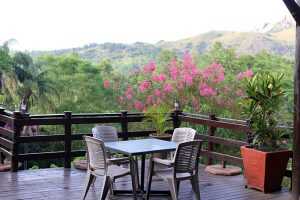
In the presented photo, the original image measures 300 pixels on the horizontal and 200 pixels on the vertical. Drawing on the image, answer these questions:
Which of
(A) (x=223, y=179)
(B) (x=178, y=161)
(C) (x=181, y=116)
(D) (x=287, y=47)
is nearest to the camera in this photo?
(B) (x=178, y=161)

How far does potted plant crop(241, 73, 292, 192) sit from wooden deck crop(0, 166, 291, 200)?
171 mm

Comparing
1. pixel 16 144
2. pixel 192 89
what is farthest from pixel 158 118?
pixel 192 89

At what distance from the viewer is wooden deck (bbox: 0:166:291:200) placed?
4.88 metres

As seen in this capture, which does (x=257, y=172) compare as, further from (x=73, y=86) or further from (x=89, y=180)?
(x=73, y=86)

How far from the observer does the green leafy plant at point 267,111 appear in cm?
533

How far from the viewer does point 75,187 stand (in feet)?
17.1

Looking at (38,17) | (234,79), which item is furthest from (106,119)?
(38,17)

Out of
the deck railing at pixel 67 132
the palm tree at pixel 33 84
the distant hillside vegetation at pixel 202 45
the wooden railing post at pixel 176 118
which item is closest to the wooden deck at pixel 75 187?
the deck railing at pixel 67 132

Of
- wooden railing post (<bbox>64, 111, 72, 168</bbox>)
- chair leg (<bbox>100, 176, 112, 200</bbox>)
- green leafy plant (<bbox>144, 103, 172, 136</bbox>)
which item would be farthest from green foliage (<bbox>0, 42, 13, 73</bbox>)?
chair leg (<bbox>100, 176, 112, 200</bbox>)

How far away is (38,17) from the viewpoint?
20656mm

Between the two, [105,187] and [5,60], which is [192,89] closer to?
[105,187]

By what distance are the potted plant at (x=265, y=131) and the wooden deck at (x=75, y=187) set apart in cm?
17

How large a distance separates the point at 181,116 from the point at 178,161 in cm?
305

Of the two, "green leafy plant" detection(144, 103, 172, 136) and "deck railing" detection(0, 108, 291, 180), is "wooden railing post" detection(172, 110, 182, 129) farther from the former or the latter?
"green leafy plant" detection(144, 103, 172, 136)
